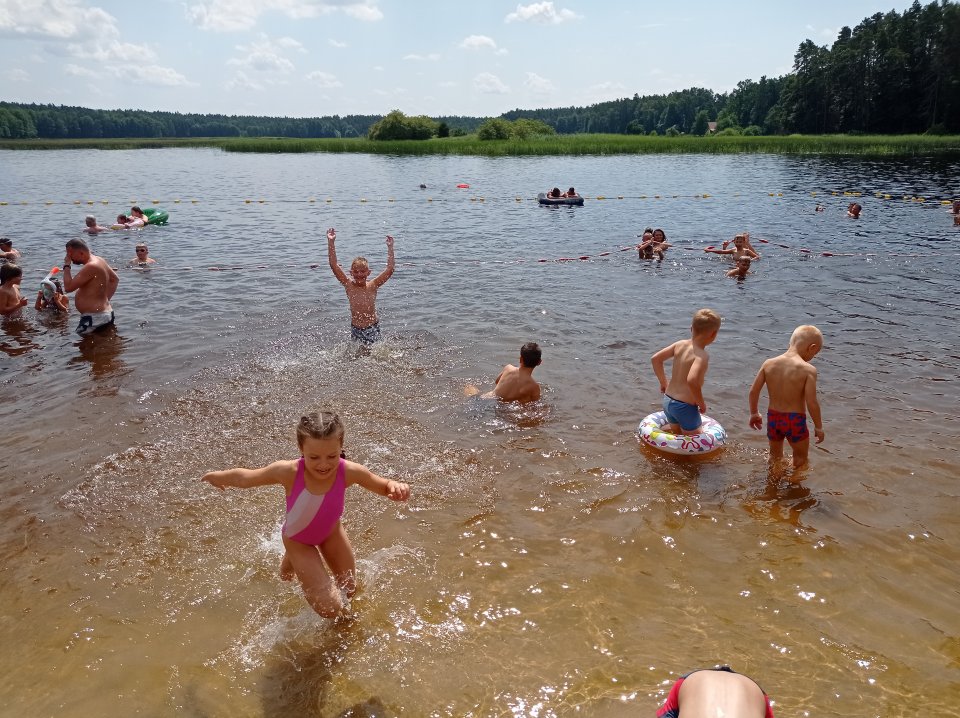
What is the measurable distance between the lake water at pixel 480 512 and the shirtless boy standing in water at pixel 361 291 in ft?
1.21

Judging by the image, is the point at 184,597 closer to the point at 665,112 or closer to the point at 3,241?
the point at 3,241

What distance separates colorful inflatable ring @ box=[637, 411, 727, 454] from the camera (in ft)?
22.6

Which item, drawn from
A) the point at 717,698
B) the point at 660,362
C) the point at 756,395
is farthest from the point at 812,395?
the point at 717,698

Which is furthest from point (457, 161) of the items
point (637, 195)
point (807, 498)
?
point (807, 498)

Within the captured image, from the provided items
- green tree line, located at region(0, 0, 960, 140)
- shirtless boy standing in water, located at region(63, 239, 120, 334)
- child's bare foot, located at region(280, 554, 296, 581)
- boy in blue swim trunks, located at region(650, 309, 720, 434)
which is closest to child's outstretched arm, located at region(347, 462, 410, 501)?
child's bare foot, located at region(280, 554, 296, 581)

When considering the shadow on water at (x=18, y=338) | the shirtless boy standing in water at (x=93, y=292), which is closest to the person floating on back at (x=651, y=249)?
the shirtless boy standing in water at (x=93, y=292)

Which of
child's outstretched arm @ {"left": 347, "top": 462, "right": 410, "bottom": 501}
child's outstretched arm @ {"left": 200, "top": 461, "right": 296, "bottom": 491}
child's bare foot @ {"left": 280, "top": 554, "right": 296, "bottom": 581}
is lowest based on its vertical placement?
child's bare foot @ {"left": 280, "top": 554, "right": 296, "bottom": 581}

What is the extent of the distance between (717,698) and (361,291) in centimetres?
863

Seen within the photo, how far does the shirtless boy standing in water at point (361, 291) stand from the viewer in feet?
34.3

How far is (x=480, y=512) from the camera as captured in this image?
6.11 metres

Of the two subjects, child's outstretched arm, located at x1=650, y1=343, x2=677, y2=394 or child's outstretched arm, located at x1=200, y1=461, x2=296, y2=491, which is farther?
child's outstretched arm, located at x1=650, y1=343, x2=677, y2=394

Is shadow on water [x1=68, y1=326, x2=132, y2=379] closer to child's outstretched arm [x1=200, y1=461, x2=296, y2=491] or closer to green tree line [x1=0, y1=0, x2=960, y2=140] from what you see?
child's outstretched arm [x1=200, y1=461, x2=296, y2=491]

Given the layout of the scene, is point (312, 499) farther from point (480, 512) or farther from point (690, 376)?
point (690, 376)

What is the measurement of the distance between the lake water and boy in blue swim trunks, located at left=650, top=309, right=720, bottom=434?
1.52 feet
